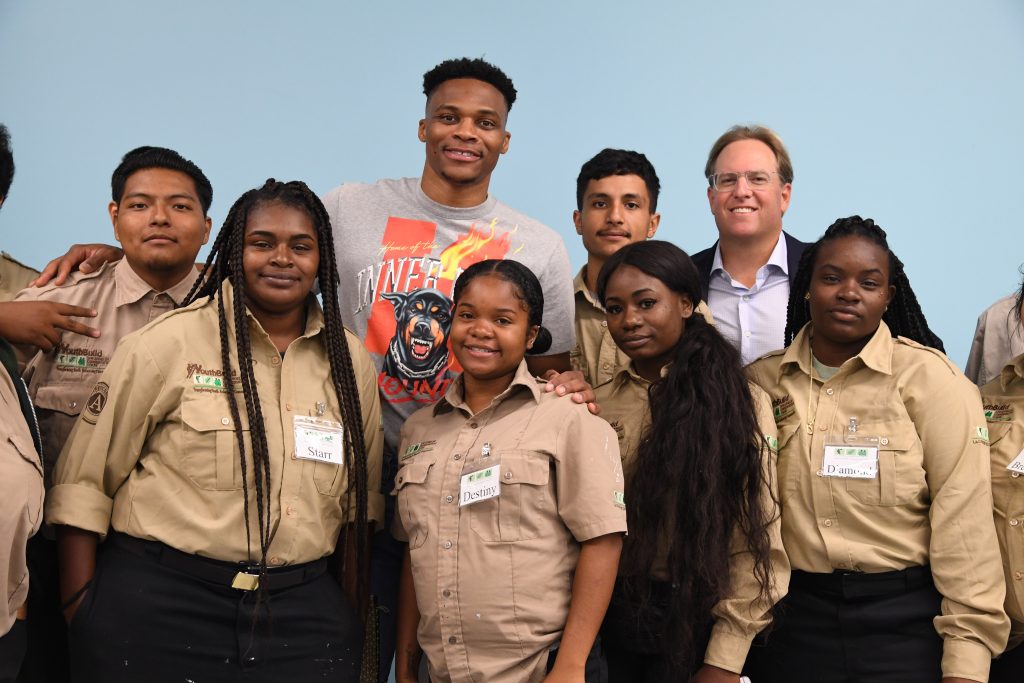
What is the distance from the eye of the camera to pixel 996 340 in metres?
2.87

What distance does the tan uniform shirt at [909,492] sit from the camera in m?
2.12

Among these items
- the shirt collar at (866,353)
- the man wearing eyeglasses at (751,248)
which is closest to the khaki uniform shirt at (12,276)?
the man wearing eyeglasses at (751,248)

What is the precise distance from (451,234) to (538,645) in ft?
4.04

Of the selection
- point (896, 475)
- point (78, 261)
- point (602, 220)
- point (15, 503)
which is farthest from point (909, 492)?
point (78, 261)

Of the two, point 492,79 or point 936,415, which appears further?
point 492,79

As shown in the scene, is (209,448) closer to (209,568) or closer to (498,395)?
(209,568)

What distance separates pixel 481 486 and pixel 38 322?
1.19m

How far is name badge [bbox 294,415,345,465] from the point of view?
A: 7.03 feet

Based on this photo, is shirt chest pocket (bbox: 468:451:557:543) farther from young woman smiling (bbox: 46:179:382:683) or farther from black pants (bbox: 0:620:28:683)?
black pants (bbox: 0:620:28:683)

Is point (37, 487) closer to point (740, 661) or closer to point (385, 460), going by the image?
point (385, 460)

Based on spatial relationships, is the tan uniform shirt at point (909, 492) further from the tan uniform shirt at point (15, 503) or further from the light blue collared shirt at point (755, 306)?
the tan uniform shirt at point (15, 503)

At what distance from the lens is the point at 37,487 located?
6.34 ft

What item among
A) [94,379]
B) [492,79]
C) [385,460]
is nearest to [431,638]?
[385,460]

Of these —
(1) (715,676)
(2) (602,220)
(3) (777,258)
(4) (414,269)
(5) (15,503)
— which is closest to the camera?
(5) (15,503)
